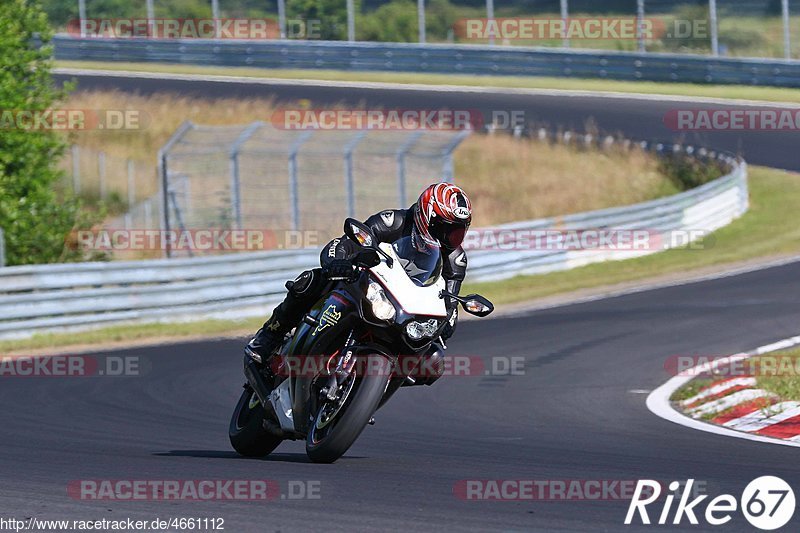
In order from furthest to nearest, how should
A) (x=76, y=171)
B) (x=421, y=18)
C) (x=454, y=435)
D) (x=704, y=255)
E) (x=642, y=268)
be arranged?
(x=421, y=18), (x=76, y=171), (x=704, y=255), (x=642, y=268), (x=454, y=435)

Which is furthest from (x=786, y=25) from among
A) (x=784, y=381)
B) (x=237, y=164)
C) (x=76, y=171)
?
(x=784, y=381)

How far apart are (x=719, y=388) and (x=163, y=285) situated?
31.5 ft

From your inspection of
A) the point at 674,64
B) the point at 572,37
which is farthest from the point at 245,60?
the point at 674,64

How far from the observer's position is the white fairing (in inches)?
288

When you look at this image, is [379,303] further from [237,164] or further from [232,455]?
[237,164]

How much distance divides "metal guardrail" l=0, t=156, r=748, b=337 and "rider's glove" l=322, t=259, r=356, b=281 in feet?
35.4

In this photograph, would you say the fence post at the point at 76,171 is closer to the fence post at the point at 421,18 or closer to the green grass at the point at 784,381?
the fence post at the point at 421,18

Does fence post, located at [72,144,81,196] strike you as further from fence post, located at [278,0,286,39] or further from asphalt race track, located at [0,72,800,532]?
fence post, located at [278,0,286,39]

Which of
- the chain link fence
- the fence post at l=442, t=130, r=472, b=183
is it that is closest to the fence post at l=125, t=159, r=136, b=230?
the chain link fence

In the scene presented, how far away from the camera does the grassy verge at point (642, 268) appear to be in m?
17.8

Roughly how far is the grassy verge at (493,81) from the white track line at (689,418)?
75.8 ft

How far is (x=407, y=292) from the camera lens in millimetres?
7355

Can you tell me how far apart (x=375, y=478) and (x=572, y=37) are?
35.4 m

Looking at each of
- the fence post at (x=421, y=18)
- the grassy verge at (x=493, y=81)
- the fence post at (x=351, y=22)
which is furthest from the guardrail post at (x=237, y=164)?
the fence post at (x=351, y=22)
